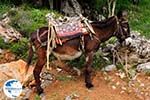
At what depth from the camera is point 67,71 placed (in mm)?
10734

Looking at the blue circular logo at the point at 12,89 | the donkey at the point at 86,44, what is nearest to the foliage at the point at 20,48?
the donkey at the point at 86,44

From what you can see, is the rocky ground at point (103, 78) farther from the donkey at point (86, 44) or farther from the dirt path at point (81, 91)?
the donkey at point (86, 44)

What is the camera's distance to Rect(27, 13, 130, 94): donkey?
9883mm

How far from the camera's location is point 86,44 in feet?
32.9

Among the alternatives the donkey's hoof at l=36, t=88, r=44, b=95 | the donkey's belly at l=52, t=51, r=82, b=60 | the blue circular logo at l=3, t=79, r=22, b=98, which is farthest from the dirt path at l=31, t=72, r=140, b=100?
the blue circular logo at l=3, t=79, r=22, b=98

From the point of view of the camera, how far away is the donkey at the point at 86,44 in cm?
988

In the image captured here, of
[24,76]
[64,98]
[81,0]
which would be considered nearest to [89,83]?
[64,98]

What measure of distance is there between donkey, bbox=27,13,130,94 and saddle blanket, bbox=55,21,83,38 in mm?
110

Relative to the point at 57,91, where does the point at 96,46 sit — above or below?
above

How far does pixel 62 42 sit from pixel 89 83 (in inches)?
37.7

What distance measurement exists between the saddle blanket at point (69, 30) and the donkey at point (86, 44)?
110 millimetres

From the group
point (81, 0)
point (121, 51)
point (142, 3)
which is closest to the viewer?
point (121, 51)

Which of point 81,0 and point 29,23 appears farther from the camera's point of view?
point 81,0

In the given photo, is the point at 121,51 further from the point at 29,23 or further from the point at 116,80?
the point at 29,23
